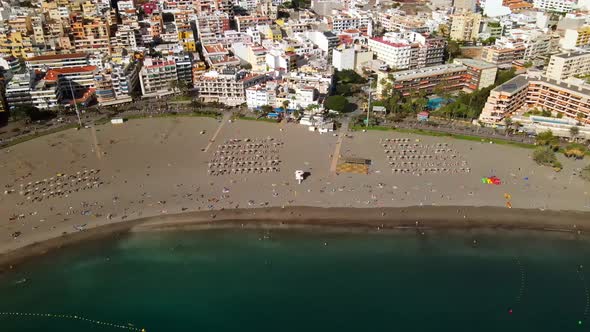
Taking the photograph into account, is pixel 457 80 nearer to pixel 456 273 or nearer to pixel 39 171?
pixel 456 273

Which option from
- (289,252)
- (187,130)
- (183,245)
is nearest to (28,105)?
(187,130)

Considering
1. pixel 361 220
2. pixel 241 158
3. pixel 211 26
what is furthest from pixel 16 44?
pixel 361 220

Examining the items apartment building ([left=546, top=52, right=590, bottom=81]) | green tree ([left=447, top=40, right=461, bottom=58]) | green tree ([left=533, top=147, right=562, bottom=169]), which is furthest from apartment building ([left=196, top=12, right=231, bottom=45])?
green tree ([left=533, top=147, right=562, bottom=169])

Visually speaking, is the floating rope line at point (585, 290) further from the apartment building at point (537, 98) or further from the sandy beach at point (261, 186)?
the apartment building at point (537, 98)

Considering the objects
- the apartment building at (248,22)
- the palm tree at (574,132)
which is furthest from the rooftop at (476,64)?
the apartment building at (248,22)

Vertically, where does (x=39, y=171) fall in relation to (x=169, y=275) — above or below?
above

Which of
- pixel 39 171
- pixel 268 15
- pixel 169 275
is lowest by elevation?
pixel 169 275
